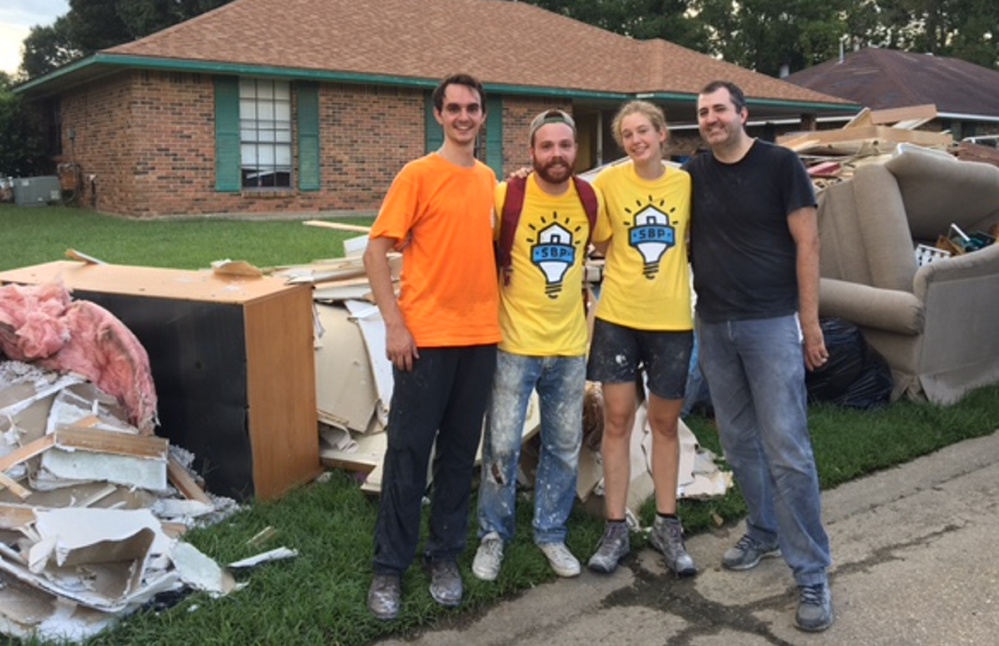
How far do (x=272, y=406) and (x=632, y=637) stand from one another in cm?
206

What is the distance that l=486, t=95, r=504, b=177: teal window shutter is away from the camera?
63.4 ft

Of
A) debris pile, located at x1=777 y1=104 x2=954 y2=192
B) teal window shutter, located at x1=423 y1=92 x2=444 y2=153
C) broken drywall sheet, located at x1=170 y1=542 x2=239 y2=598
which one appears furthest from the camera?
teal window shutter, located at x1=423 y1=92 x2=444 y2=153

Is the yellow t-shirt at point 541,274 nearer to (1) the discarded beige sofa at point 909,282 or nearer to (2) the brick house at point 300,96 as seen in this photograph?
(1) the discarded beige sofa at point 909,282

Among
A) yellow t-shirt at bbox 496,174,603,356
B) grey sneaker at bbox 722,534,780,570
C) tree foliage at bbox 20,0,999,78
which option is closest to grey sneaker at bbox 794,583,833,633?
grey sneaker at bbox 722,534,780,570

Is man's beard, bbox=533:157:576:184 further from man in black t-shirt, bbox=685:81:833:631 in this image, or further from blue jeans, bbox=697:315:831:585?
blue jeans, bbox=697:315:831:585

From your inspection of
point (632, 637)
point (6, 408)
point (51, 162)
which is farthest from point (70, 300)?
point (51, 162)

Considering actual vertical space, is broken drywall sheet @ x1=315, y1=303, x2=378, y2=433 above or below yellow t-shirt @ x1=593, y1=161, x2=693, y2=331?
below

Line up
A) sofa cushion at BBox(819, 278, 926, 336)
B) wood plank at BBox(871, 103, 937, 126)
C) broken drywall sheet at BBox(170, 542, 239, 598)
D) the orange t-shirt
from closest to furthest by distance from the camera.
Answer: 1. the orange t-shirt
2. broken drywall sheet at BBox(170, 542, 239, 598)
3. sofa cushion at BBox(819, 278, 926, 336)
4. wood plank at BBox(871, 103, 937, 126)

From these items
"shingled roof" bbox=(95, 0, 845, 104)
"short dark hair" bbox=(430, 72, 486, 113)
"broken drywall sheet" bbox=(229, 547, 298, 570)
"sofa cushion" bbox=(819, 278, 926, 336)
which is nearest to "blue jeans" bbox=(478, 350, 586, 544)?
"broken drywall sheet" bbox=(229, 547, 298, 570)

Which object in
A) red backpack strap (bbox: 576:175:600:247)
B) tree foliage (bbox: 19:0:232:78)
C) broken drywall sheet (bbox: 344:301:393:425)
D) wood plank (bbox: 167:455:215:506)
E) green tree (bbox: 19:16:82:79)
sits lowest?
wood plank (bbox: 167:455:215:506)

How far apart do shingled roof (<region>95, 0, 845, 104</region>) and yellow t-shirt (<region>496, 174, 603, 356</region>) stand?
13240mm

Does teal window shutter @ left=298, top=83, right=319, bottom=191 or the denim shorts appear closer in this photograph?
the denim shorts

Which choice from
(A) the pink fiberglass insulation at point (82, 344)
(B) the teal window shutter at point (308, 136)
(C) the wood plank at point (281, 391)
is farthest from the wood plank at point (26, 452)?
(B) the teal window shutter at point (308, 136)

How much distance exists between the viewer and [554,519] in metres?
4.01
